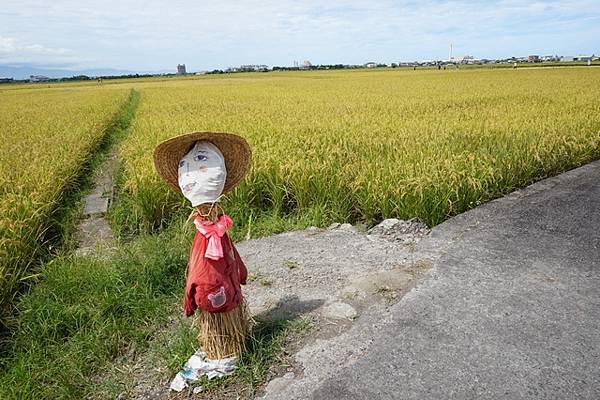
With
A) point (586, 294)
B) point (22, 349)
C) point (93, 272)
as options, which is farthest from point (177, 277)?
point (586, 294)

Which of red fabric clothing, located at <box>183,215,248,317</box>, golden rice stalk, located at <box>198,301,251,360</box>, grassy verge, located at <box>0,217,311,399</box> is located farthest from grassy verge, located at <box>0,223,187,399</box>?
red fabric clothing, located at <box>183,215,248,317</box>

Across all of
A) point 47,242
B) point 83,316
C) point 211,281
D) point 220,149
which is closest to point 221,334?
point 211,281

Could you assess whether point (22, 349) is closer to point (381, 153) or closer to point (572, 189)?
point (381, 153)

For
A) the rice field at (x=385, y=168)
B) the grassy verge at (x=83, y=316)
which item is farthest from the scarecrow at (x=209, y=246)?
the rice field at (x=385, y=168)

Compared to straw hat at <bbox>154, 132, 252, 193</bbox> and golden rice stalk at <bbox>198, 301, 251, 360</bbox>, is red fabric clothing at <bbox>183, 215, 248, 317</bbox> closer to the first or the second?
golden rice stalk at <bbox>198, 301, 251, 360</bbox>

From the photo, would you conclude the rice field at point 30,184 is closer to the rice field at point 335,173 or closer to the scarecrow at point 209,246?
the rice field at point 335,173

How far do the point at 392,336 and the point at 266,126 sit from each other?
21.7 ft

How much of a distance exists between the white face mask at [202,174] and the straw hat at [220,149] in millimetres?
63

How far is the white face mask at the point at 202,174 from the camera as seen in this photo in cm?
249

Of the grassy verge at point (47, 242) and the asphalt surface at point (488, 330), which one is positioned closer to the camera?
the asphalt surface at point (488, 330)

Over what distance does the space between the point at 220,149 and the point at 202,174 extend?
222mm

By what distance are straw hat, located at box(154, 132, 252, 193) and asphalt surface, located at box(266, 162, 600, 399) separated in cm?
108

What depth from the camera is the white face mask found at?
2.49 meters

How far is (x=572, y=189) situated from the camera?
5637 millimetres
